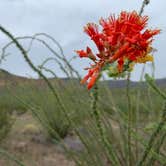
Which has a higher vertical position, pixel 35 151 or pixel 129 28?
pixel 129 28

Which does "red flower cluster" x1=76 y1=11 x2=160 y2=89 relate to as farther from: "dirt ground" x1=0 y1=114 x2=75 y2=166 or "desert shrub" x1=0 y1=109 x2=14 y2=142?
"desert shrub" x1=0 y1=109 x2=14 y2=142

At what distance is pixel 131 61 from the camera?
1.47 meters

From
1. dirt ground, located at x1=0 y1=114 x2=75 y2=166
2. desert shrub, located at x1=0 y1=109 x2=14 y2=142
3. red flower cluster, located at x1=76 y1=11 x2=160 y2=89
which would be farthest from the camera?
desert shrub, located at x1=0 y1=109 x2=14 y2=142

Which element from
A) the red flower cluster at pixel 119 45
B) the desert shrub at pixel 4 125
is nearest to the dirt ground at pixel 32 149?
the desert shrub at pixel 4 125

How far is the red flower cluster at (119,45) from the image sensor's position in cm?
138

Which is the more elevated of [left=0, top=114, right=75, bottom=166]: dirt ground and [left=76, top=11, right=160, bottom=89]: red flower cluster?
[left=76, top=11, right=160, bottom=89]: red flower cluster

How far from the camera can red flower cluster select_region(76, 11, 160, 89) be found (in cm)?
138

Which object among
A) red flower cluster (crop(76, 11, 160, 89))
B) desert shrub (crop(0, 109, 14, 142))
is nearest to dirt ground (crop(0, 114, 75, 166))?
desert shrub (crop(0, 109, 14, 142))

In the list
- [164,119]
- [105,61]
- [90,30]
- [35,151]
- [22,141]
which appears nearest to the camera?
[105,61]

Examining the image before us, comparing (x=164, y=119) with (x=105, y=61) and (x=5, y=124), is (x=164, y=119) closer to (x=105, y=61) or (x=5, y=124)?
(x=105, y=61)

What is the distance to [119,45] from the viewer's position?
141 cm

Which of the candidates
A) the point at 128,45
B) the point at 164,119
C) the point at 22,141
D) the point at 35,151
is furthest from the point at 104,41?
the point at 22,141

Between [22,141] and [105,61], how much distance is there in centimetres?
548

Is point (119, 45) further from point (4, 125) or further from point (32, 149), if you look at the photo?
point (4, 125)
